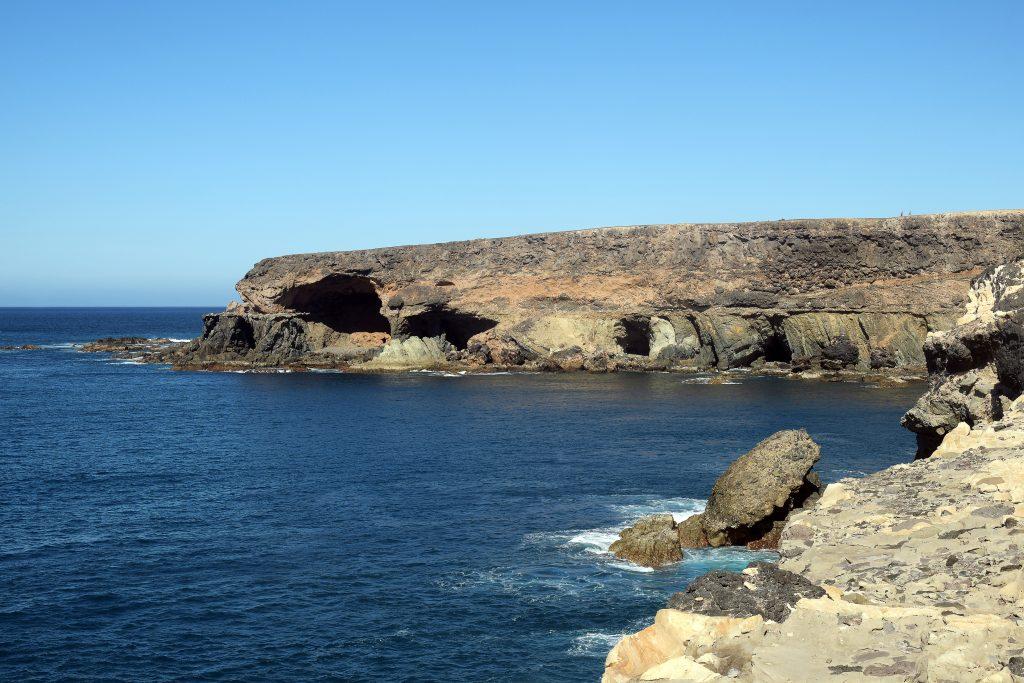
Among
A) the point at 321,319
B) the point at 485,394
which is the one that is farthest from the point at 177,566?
the point at 321,319

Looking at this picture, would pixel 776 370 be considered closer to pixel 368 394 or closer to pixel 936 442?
pixel 368 394

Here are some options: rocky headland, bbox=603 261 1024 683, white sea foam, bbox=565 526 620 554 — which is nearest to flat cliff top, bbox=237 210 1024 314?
white sea foam, bbox=565 526 620 554

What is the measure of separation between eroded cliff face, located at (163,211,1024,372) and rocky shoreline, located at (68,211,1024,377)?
0.45 feet

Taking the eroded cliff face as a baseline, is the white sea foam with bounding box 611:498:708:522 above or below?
below

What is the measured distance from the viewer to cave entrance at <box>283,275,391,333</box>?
3818 inches

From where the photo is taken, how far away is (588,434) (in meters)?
51.2

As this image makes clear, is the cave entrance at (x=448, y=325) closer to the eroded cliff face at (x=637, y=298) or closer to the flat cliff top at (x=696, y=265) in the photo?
the eroded cliff face at (x=637, y=298)

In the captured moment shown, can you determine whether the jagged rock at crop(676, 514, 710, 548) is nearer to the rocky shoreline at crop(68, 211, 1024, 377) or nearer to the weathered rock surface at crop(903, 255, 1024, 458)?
the weathered rock surface at crop(903, 255, 1024, 458)

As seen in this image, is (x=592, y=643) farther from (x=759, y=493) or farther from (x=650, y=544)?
(x=759, y=493)

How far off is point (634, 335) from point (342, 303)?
3571 centimetres

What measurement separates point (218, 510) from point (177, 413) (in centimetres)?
→ 2888

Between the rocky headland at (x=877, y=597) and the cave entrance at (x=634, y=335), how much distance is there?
218 ft

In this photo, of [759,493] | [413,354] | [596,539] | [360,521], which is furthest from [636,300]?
[596,539]

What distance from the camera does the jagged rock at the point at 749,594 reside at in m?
12.2
